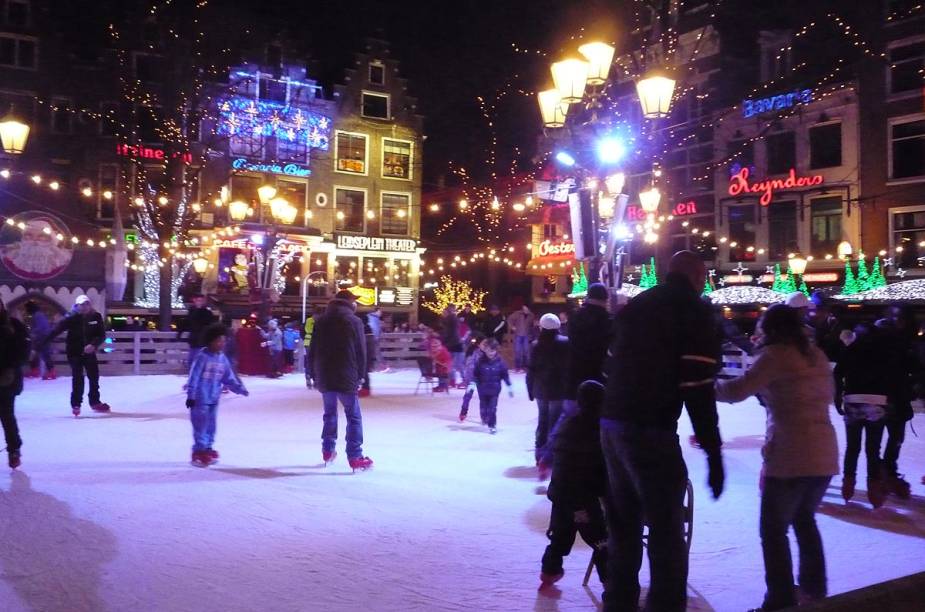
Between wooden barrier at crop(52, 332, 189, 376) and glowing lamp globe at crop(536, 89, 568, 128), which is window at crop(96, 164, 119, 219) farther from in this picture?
glowing lamp globe at crop(536, 89, 568, 128)

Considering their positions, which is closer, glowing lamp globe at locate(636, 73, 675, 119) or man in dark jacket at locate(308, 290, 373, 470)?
man in dark jacket at locate(308, 290, 373, 470)

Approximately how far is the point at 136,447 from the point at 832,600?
7696 mm

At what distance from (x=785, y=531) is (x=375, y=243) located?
108 ft

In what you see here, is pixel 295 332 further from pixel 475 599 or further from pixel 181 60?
pixel 475 599

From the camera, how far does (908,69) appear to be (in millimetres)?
23984

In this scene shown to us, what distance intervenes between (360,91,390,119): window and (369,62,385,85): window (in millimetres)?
614

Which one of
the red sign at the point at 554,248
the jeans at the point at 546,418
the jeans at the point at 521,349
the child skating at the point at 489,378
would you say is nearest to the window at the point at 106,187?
the red sign at the point at 554,248

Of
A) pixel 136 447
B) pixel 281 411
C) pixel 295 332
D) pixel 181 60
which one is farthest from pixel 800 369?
pixel 181 60

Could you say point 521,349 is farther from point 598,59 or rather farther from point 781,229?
point 598,59

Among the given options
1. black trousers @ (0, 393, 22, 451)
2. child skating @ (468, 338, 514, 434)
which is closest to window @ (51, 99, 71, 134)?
child skating @ (468, 338, 514, 434)

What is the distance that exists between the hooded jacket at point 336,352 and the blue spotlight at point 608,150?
3.77m

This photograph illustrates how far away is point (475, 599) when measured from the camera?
423cm

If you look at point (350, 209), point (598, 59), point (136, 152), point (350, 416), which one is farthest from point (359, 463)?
point (350, 209)

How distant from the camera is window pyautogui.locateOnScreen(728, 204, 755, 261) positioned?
2820cm
